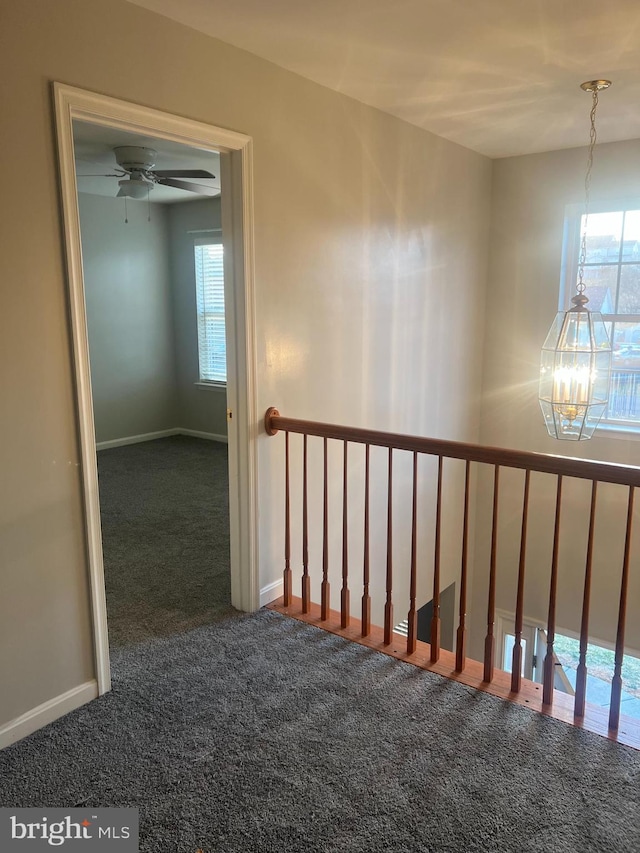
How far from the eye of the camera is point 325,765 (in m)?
2.02

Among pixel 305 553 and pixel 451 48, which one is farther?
pixel 305 553

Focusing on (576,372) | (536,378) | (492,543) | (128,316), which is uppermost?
(128,316)

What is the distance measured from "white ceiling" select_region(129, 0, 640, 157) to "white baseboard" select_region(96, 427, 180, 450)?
4290mm

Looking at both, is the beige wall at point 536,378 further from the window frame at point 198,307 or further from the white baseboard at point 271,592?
the window frame at point 198,307

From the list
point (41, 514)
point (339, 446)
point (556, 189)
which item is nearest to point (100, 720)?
point (41, 514)

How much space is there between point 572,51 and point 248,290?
64.7 inches

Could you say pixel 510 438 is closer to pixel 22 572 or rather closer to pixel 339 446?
pixel 339 446

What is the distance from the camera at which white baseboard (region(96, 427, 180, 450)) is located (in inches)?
250

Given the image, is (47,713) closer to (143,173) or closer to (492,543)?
(492,543)

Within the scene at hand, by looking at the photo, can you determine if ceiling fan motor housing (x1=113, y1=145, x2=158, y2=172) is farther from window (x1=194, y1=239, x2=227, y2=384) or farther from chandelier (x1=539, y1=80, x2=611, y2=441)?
chandelier (x1=539, y1=80, x2=611, y2=441)

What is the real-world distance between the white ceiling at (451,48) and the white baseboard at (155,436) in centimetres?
406

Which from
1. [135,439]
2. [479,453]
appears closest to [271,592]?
[479,453]

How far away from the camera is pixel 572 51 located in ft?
8.55

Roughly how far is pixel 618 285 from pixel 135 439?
4687 mm
